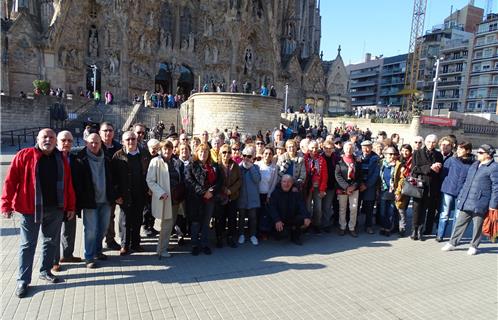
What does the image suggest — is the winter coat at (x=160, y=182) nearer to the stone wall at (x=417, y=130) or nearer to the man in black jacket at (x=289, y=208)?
the man in black jacket at (x=289, y=208)

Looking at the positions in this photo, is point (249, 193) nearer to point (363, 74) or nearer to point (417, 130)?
point (417, 130)

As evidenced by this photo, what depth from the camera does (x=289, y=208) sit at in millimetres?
6438

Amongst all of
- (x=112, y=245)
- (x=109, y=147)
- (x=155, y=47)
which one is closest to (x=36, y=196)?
(x=109, y=147)

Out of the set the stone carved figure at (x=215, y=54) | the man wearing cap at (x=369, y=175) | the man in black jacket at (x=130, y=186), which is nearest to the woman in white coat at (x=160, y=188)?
the man in black jacket at (x=130, y=186)

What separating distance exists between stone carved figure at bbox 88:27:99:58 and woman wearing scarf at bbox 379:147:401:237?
112ft

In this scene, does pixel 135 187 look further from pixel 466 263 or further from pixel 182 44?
pixel 182 44

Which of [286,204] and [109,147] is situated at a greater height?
[109,147]

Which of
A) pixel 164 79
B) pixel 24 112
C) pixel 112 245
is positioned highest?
pixel 164 79

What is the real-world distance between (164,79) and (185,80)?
Result: 2522 millimetres

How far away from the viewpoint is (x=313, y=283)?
4.73 m

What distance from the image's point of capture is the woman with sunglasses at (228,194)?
5914 millimetres

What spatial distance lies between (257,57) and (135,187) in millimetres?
40522

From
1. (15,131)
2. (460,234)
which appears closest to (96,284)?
(460,234)

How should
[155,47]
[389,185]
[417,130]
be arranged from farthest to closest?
[155,47], [417,130], [389,185]
